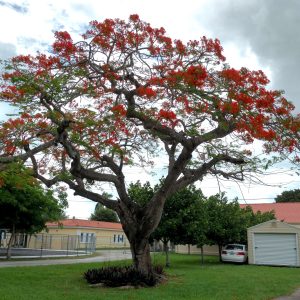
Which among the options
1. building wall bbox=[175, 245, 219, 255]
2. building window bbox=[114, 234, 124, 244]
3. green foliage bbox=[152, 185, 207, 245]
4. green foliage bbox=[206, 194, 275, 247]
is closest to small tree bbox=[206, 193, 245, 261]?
green foliage bbox=[206, 194, 275, 247]

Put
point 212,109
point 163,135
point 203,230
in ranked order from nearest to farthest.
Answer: point 212,109 → point 163,135 → point 203,230

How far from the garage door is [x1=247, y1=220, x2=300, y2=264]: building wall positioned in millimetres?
243

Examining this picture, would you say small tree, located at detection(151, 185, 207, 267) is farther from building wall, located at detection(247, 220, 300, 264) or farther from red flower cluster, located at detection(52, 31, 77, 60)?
red flower cluster, located at detection(52, 31, 77, 60)

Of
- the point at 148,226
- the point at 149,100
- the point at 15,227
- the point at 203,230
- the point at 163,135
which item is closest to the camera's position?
the point at 149,100

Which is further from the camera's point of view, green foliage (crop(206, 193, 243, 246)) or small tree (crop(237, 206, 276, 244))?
small tree (crop(237, 206, 276, 244))

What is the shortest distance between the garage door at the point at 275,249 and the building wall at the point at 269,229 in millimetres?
243

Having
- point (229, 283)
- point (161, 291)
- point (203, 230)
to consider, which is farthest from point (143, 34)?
point (203, 230)

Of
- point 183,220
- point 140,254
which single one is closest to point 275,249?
point 183,220

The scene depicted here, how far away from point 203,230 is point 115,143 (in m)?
11.8

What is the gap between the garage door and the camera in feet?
92.7

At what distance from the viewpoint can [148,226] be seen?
49.0ft

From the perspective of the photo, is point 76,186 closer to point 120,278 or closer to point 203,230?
point 120,278

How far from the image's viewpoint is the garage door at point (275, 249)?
28.2 metres

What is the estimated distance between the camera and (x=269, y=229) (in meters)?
28.9
